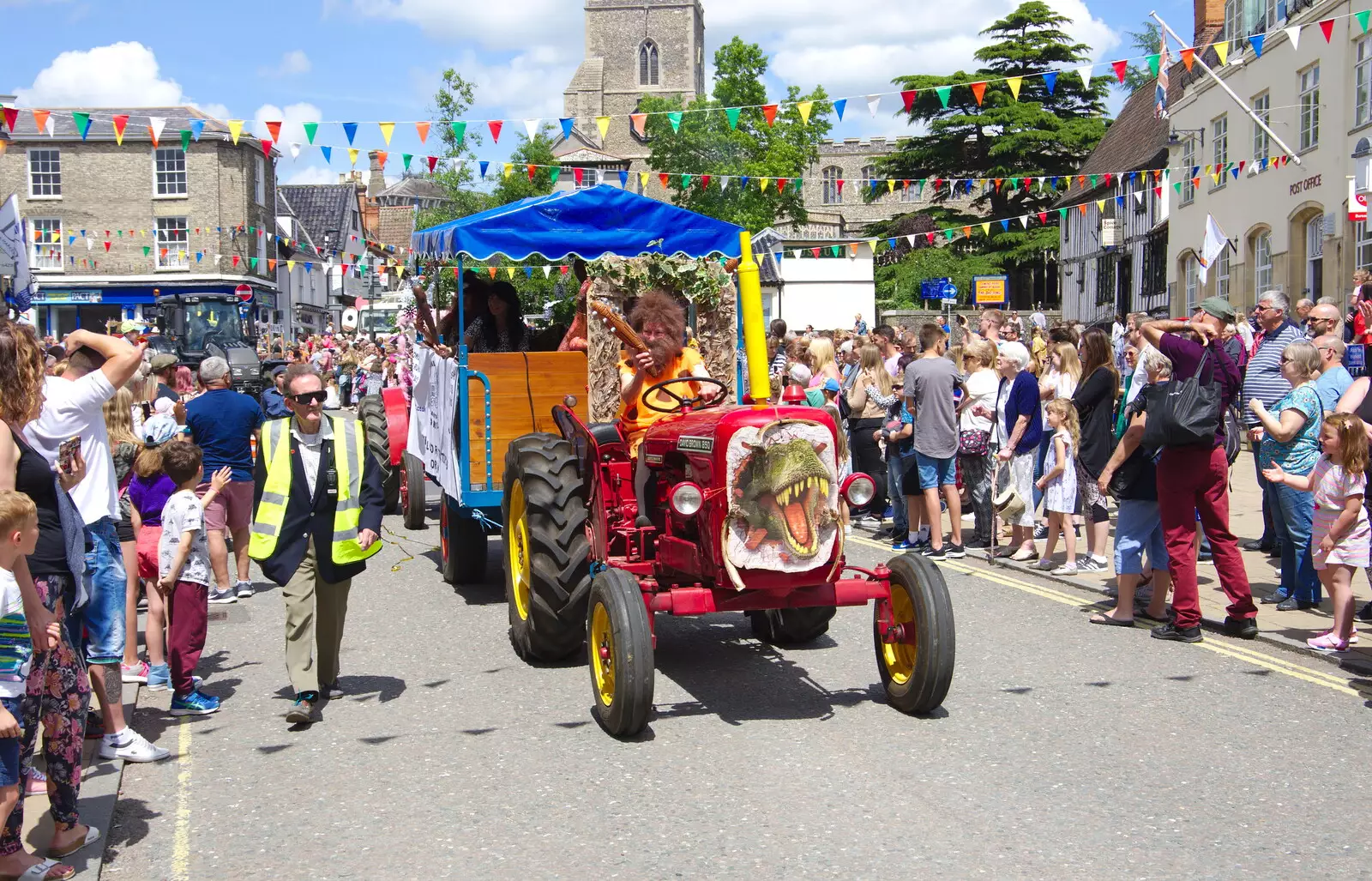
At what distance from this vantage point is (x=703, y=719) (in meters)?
6.47

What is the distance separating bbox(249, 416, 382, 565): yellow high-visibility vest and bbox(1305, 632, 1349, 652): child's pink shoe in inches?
212

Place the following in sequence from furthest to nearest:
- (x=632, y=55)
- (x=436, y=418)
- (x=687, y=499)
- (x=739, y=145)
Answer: (x=632, y=55), (x=739, y=145), (x=436, y=418), (x=687, y=499)

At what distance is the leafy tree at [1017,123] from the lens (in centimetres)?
5331

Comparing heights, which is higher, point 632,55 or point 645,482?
point 632,55

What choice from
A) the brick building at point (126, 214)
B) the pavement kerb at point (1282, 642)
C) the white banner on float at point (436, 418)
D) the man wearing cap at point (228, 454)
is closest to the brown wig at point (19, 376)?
the white banner on float at point (436, 418)

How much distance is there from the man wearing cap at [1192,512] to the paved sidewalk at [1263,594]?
0.50ft

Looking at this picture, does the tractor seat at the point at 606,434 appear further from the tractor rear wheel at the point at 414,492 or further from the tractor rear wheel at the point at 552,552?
the tractor rear wheel at the point at 414,492

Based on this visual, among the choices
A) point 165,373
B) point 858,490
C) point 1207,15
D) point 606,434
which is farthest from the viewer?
point 1207,15

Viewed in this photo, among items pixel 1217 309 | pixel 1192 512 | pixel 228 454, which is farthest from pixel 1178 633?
pixel 228 454

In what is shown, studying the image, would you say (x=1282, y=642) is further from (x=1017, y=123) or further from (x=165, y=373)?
(x=1017, y=123)

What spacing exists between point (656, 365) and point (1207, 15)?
2992 centimetres

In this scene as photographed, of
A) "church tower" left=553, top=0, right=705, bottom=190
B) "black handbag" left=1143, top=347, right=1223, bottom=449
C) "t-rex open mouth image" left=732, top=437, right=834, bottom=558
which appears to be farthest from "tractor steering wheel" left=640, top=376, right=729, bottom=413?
"church tower" left=553, top=0, right=705, bottom=190

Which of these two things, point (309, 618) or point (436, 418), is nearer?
point (309, 618)

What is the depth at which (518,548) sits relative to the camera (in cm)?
829
